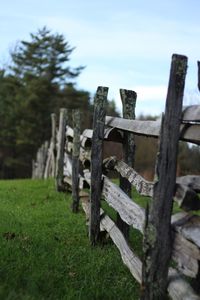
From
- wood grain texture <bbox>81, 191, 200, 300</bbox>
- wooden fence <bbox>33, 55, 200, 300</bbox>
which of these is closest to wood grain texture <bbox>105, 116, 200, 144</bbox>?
wooden fence <bbox>33, 55, 200, 300</bbox>

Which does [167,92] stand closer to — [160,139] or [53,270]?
[160,139]

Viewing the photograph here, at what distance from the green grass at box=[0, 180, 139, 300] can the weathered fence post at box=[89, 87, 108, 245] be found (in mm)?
280

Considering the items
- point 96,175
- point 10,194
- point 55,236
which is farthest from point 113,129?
point 10,194

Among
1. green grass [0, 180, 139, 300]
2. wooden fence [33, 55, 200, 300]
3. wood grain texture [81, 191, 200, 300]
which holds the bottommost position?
green grass [0, 180, 139, 300]

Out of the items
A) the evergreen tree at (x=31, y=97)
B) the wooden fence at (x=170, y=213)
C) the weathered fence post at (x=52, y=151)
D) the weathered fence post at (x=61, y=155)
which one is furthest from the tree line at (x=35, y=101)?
the wooden fence at (x=170, y=213)

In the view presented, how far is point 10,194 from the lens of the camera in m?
11.0

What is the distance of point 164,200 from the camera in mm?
4109

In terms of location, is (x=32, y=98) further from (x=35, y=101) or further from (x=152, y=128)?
(x=152, y=128)

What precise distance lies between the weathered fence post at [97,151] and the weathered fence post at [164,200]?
2322 millimetres

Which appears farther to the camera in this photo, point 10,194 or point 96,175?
point 10,194

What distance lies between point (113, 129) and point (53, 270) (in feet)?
5.96

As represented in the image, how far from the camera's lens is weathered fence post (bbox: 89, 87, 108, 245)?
644cm

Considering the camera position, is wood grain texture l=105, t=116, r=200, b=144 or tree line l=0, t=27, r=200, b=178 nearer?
wood grain texture l=105, t=116, r=200, b=144

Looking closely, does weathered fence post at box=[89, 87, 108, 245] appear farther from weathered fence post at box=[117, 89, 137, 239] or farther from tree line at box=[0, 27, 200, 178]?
tree line at box=[0, 27, 200, 178]
